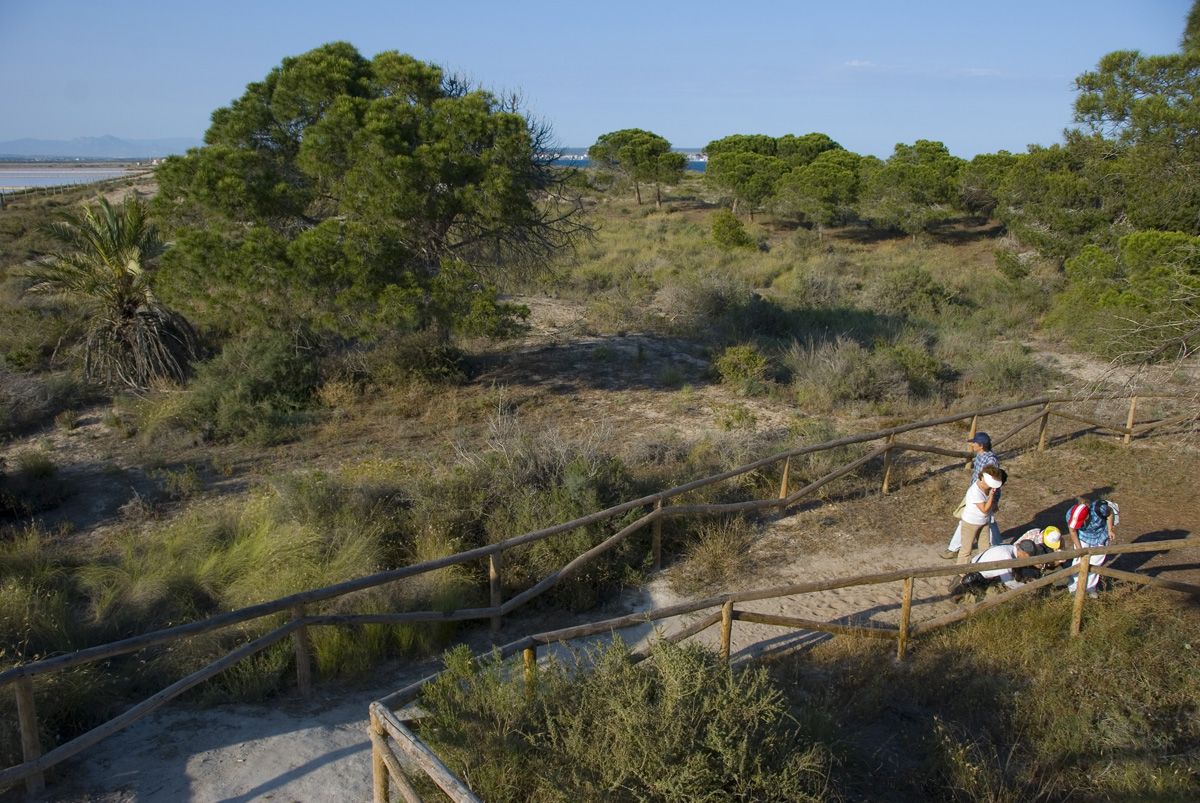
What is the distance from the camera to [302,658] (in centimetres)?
546

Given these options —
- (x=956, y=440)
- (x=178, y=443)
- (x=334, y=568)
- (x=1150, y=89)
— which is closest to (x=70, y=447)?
(x=178, y=443)

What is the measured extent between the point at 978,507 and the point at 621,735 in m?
5.14

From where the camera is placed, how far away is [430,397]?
44.9 feet

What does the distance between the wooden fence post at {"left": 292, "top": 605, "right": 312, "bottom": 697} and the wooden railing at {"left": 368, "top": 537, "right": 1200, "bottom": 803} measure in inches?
34.2

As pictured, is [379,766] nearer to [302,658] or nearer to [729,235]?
[302,658]

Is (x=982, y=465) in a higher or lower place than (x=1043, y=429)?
higher

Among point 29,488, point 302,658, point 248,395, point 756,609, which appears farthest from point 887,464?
point 29,488

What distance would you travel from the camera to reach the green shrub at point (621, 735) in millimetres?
3682

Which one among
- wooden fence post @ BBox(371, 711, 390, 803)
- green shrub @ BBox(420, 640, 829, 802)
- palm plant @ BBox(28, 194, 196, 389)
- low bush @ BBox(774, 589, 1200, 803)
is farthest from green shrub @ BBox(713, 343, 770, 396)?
wooden fence post @ BBox(371, 711, 390, 803)

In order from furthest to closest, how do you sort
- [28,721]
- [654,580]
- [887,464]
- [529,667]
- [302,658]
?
1. [887,464]
2. [654,580]
3. [302,658]
4. [529,667]
5. [28,721]

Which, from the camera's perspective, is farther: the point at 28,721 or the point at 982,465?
the point at 982,465

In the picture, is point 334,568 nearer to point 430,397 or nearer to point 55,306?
point 430,397

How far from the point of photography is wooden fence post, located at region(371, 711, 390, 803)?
3.78 meters

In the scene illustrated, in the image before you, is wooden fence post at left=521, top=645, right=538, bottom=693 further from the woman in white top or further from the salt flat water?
the salt flat water
